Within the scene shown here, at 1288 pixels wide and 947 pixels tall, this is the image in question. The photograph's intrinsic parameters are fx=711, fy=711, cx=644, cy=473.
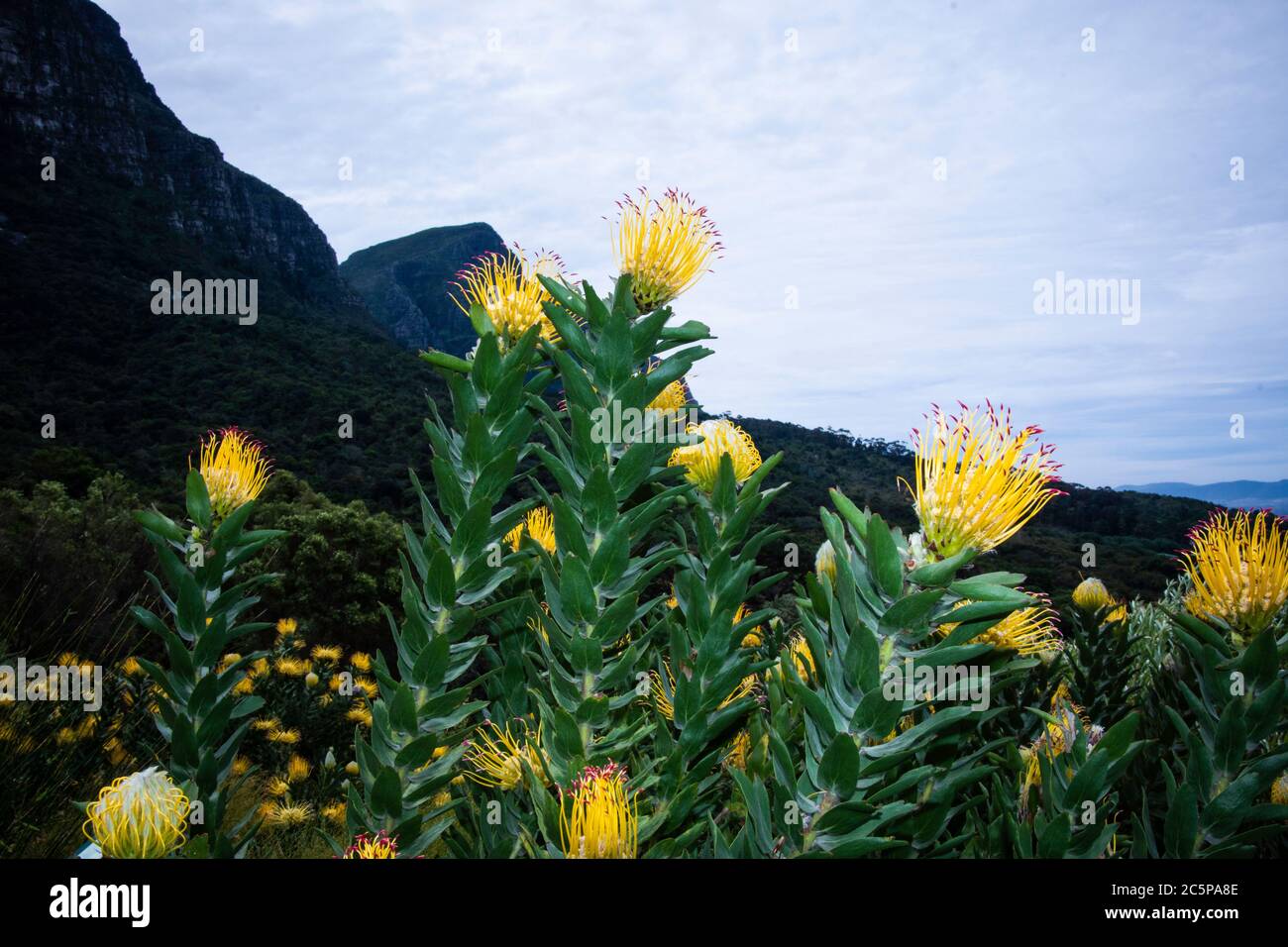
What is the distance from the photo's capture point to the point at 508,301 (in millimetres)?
1834

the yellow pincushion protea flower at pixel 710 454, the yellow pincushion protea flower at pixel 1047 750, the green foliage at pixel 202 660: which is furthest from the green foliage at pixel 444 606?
the yellow pincushion protea flower at pixel 1047 750

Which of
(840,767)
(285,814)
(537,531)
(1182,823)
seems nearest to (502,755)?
(537,531)

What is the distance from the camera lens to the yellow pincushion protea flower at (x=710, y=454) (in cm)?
191

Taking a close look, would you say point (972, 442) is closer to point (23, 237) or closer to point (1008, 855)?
point (1008, 855)

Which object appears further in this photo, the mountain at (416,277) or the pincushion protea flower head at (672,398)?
the mountain at (416,277)

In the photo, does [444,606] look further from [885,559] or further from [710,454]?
[885,559]

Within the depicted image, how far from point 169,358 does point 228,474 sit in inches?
1742

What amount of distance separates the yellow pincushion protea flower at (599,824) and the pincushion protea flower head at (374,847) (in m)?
0.33

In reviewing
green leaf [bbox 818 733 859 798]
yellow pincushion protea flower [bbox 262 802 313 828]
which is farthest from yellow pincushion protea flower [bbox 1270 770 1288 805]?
yellow pincushion protea flower [bbox 262 802 313 828]

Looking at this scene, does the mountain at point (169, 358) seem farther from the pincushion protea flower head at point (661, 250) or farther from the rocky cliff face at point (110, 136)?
the pincushion protea flower head at point (661, 250)

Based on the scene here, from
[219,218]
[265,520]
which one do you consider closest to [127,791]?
[265,520]

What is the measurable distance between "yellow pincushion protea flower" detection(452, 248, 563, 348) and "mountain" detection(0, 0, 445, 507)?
12448mm

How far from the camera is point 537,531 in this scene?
2.16 m
